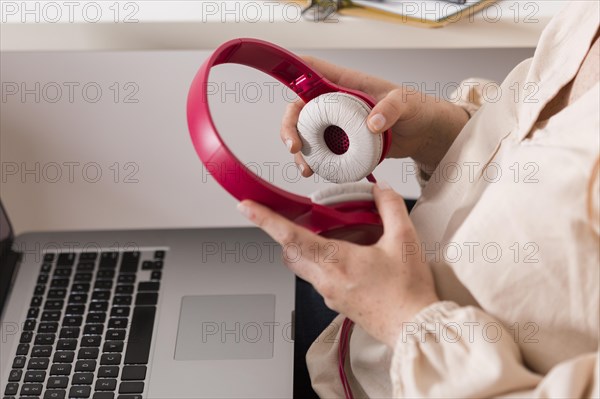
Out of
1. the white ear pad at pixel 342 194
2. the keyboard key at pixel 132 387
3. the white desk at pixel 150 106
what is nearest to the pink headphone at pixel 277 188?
the white ear pad at pixel 342 194

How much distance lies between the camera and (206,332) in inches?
35.9

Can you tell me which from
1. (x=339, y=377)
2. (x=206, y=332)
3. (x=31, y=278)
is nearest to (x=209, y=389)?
(x=206, y=332)

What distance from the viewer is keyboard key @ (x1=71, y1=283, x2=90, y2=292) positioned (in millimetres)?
976

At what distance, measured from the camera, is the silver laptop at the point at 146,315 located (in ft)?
2.82

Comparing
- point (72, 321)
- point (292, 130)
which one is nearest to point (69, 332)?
point (72, 321)

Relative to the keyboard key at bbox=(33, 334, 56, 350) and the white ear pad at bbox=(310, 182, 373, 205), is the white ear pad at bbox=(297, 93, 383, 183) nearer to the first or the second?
the white ear pad at bbox=(310, 182, 373, 205)

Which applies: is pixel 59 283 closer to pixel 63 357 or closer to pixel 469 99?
pixel 63 357

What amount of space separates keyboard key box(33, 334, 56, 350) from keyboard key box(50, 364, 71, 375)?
4 cm

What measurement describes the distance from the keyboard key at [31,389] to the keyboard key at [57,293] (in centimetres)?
14

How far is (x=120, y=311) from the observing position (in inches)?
37.0

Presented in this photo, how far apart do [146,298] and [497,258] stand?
52 cm

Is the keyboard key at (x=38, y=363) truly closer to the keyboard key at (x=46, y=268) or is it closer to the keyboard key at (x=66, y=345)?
the keyboard key at (x=66, y=345)

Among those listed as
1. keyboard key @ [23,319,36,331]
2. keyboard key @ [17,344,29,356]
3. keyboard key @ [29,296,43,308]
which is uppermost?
keyboard key @ [29,296,43,308]

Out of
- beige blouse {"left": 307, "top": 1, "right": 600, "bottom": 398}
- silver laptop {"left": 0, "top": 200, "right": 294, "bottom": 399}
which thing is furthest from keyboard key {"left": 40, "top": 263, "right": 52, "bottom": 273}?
beige blouse {"left": 307, "top": 1, "right": 600, "bottom": 398}
